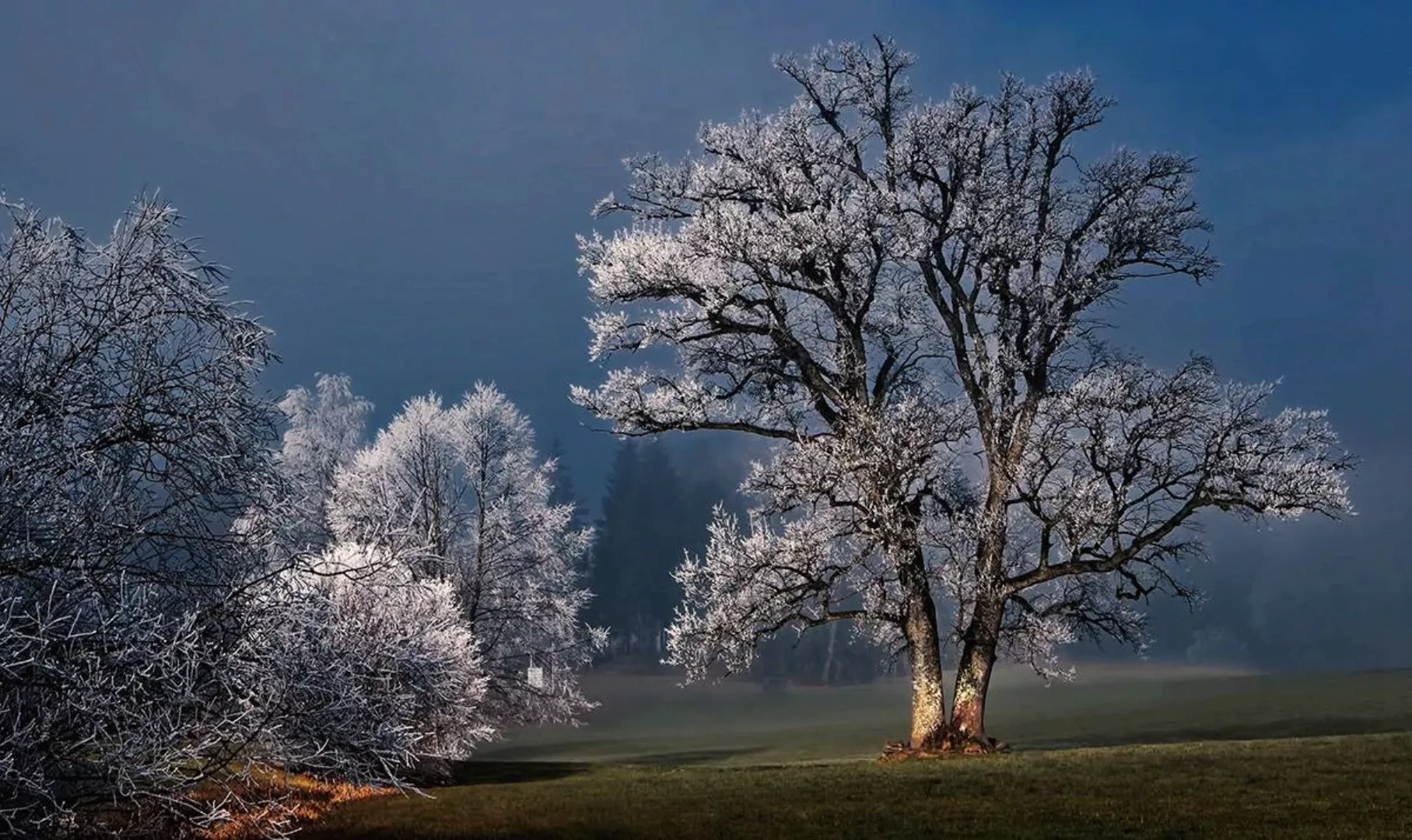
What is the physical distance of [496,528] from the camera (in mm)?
39094

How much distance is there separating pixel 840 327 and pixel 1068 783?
40.6 ft

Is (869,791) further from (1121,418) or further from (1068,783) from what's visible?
(1121,418)

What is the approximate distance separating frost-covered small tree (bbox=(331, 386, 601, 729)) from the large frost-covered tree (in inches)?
467

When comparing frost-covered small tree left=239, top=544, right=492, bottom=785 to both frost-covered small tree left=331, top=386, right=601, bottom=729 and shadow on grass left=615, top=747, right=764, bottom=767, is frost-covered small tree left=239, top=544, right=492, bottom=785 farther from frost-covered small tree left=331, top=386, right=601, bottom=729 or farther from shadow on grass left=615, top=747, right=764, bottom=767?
shadow on grass left=615, top=747, right=764, bottom=767

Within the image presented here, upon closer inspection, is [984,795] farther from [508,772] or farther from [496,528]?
[496,528]

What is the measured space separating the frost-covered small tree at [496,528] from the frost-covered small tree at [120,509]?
26.0m

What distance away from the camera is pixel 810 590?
27438 millimetres

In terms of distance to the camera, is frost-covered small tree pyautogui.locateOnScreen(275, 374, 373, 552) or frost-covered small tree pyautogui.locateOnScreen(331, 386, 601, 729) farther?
frost-covered small tree pyautogui.locateOnScreen(275, 374, 373, 552)

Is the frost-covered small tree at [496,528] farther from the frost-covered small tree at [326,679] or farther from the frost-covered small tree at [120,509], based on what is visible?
the frost-covered small tree at [326,679]

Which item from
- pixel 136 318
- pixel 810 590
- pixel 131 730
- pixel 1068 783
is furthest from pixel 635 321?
pixel 131 730

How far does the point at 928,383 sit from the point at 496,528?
1624 centimetres

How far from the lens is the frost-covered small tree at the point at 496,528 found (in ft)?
127

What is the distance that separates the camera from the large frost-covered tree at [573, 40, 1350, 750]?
26.2m

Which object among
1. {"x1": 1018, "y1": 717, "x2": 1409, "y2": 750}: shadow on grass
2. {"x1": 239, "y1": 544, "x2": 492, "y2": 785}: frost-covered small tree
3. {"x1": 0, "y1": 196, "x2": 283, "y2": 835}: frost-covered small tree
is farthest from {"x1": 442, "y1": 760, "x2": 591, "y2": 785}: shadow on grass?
{"x1": 0, "y1": 196, "x2": 283, "y2": 835}: frost-covered small tree
